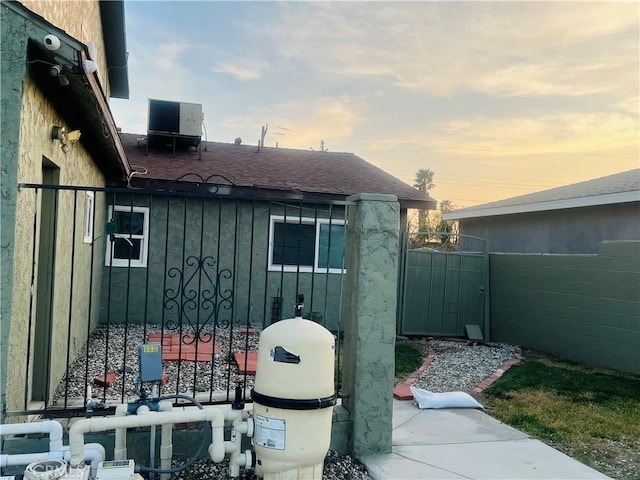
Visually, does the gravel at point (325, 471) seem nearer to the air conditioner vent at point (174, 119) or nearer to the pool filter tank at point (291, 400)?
the pool filter tank at point (291, 400)

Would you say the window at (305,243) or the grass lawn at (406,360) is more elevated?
the window at (305,243)

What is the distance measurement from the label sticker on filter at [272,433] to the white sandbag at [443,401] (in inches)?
97.2

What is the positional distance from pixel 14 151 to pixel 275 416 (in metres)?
2.11

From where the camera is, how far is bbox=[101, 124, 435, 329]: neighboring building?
28.9 feet

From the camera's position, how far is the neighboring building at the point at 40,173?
108 inches

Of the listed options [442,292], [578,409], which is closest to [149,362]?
[578,409]

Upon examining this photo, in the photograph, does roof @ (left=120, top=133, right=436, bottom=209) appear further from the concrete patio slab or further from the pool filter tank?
the pool filter tank

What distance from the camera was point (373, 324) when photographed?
363 cm

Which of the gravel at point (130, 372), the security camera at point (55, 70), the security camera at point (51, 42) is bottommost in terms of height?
the gravel at point (130, 372)

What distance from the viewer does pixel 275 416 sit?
2820 millimetres

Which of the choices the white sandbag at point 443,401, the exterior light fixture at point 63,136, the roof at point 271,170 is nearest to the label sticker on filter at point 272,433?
the white sandbag at point 443,401

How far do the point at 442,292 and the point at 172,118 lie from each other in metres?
6.78

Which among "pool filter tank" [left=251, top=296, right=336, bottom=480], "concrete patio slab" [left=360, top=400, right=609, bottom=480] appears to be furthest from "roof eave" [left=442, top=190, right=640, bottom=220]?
"pool filter tank" [left=251, top=296, right=336, bottom=480]

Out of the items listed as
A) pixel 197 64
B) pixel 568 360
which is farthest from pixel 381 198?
pixel 197 64
